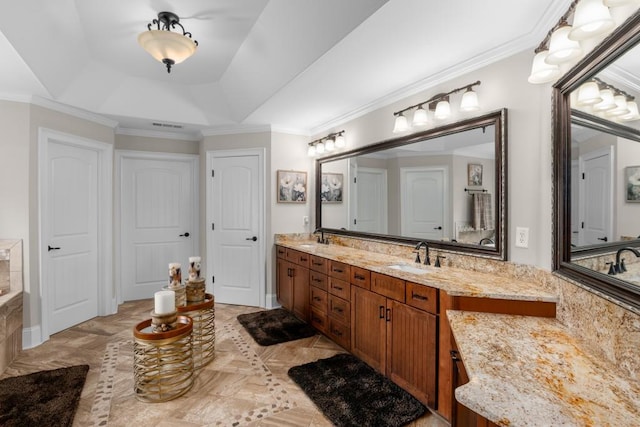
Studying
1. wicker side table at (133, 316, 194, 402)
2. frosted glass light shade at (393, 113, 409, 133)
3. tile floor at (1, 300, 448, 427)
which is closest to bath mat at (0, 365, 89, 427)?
tile floor at (1, 300, 448, 427)

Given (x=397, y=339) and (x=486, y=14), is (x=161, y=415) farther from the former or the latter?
(x=486, y=14)

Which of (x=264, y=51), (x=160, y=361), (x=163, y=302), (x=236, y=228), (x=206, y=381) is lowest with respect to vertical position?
(x=206, y=381)

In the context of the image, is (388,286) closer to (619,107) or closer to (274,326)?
(619,107)

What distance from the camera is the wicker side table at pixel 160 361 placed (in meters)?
2.08

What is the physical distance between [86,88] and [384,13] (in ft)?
10.3

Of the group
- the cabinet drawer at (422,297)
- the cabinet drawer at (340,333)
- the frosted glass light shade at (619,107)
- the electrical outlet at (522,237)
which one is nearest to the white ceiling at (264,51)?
the frosted glass light shade at (619,107)

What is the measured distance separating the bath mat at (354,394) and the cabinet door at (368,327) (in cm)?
12

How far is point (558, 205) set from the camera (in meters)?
1.69

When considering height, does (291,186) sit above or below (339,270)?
above

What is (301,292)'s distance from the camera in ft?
11.5

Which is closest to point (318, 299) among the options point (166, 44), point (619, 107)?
point (166, 44)

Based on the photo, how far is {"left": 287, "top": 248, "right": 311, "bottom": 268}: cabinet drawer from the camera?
341 centimetres

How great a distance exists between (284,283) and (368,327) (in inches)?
65.7

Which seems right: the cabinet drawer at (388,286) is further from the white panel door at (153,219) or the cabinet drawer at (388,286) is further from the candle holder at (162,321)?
the white panel door at (153,219)
